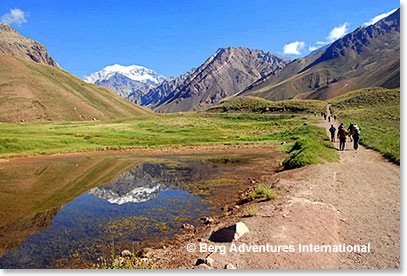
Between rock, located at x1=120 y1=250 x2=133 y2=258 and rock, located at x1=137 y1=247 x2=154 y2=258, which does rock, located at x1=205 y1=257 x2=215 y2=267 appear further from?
rock, located at x1=120 y1=250 x2=133 y2=258

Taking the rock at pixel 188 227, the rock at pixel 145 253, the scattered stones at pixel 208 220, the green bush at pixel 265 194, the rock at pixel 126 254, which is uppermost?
the green bush at pixel 265 194

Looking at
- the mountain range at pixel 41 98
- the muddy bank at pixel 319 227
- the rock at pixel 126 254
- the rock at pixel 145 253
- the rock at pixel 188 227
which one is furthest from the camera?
the mountain range at pixel 41 98

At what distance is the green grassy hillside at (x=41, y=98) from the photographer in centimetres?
12238

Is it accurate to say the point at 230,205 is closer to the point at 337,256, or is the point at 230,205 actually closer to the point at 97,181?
the point at 337,256

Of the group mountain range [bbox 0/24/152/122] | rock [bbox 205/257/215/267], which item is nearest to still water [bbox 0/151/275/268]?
rock [bbox 205/257/215/267]

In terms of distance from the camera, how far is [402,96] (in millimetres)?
10227

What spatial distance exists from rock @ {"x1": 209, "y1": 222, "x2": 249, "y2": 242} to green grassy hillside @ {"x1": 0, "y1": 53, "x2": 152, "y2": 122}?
13135 centimetres

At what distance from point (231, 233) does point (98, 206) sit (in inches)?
400

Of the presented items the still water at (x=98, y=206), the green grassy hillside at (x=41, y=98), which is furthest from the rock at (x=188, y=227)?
the green grassy hillside at (x=41, y=98)

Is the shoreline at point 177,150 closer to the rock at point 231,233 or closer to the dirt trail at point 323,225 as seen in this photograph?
the dirt trail at point 323,225

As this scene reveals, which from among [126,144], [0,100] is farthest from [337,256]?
[0,100]

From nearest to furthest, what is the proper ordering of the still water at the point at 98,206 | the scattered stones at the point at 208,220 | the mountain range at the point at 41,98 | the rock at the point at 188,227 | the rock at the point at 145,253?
the rock at the point at 145,253, the still water at the point at 98,206, the rock at the point at 188,227, the scattered stones at the point at 208,220, the mountain range at the point at 41,98

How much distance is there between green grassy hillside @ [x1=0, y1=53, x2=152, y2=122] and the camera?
12238cm

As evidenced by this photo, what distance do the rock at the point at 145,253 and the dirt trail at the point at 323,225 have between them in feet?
1.38
